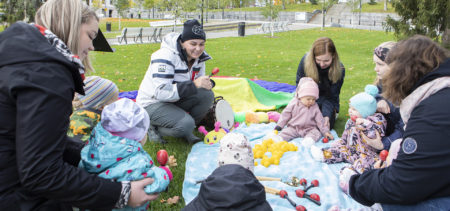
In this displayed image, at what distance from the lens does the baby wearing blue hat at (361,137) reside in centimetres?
384

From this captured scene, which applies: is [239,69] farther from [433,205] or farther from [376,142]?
[433,205]

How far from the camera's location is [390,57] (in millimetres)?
2365

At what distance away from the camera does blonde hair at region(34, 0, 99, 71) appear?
2.07m

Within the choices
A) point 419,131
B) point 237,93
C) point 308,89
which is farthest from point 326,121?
point 419,131

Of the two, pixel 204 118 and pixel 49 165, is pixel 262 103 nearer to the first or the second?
pixel 204 118

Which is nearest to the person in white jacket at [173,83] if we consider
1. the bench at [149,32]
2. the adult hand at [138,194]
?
the adult hand at [138,194]

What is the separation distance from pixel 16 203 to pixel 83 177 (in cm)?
35

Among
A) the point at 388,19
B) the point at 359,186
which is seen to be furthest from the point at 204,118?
the point at 388,19

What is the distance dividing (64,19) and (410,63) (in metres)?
2.13

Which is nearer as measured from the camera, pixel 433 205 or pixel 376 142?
pixel 433 205

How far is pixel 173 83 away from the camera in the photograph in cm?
459

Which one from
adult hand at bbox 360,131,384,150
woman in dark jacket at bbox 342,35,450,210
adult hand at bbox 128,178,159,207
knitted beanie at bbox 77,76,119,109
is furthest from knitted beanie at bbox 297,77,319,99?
adult hand at bbox 128,178,159,207

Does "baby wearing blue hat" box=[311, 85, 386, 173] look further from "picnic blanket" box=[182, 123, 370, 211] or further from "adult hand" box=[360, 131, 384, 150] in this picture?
"picnic blanket" box=[182, 123, 370, 211]

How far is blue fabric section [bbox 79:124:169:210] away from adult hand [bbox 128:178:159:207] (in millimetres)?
42
